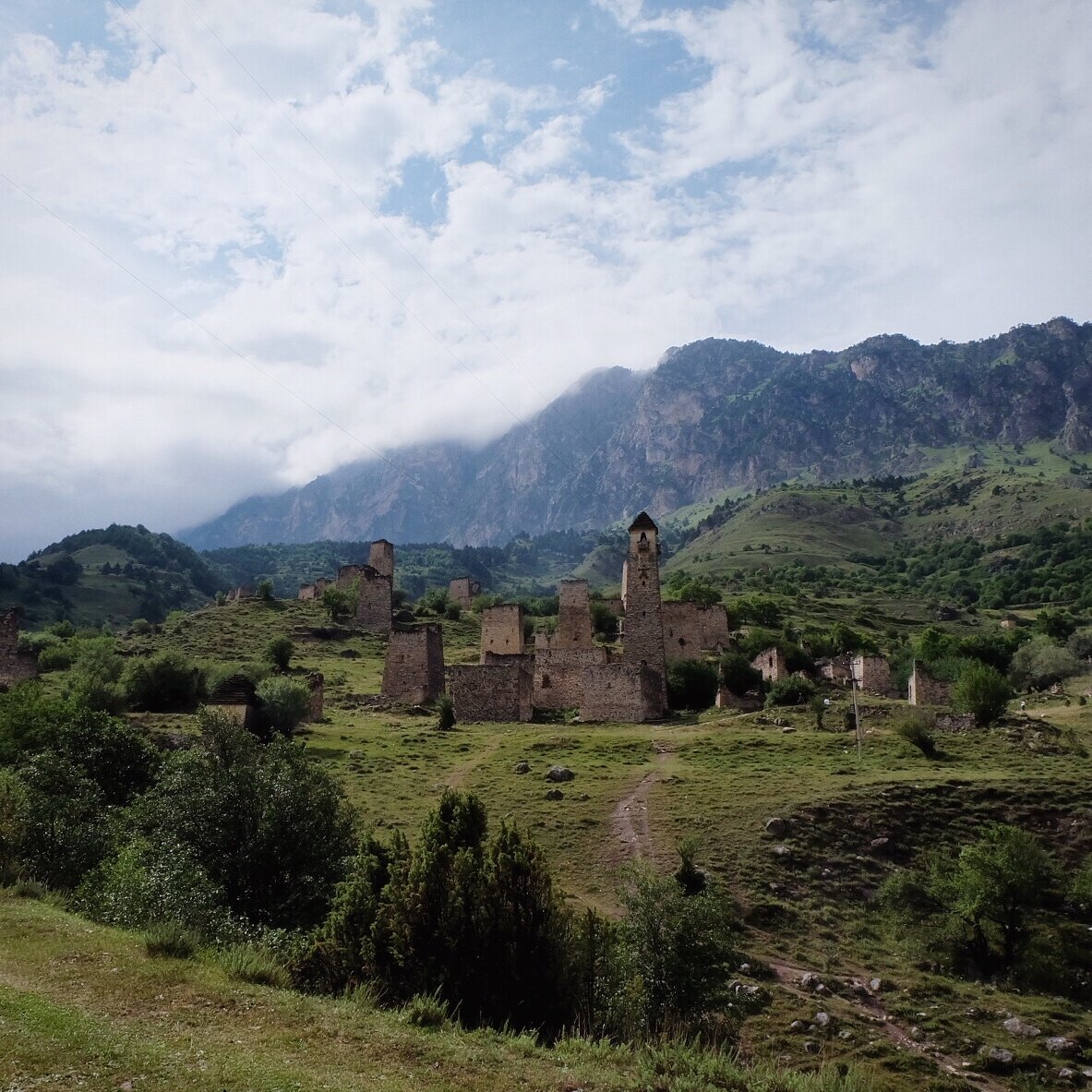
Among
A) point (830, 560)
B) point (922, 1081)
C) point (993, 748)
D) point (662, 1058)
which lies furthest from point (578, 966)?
point (830, 560)

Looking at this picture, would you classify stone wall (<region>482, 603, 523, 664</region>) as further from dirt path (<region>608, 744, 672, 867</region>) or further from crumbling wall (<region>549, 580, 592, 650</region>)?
dirt path (<region>608, 744, 672, 867</region>)

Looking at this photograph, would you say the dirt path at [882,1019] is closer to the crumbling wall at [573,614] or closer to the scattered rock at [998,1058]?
the scattered rock at [998,1058]

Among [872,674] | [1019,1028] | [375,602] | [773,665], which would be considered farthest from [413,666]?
[1019,1028]

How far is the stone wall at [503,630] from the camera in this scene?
191ft

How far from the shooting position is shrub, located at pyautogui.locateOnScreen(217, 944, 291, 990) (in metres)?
14.0

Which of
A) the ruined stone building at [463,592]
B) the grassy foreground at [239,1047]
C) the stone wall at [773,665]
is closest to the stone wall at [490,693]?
the stone wall at [773,665]

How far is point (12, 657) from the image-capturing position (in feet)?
161

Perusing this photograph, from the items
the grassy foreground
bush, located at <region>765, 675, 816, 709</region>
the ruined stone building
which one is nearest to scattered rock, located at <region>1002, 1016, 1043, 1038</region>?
the grassy foreground

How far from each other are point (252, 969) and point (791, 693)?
122 feet

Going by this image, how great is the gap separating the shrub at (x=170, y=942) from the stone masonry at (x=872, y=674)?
46.0 m

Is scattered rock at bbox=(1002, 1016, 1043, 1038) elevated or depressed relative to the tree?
depressed

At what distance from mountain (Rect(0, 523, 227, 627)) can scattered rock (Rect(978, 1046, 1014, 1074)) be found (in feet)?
391

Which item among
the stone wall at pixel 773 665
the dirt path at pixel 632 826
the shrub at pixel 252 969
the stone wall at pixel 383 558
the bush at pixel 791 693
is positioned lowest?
the dirt path at pixel 632 826

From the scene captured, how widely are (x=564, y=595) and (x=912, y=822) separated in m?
33.4
